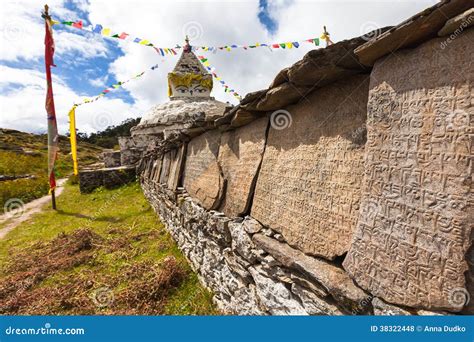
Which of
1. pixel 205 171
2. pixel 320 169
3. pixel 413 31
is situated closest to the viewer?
pixel 413 31

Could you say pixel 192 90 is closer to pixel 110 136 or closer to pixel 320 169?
pixel 320 169

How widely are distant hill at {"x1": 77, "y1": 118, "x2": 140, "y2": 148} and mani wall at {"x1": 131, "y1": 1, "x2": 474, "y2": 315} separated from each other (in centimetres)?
3999

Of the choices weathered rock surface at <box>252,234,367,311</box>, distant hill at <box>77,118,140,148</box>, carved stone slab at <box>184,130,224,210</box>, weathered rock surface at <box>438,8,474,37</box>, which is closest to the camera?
weathered rock surface at <box>438,8,474,37</box>

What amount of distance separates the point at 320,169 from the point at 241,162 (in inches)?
44.9

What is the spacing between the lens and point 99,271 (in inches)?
160

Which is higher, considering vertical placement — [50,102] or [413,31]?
[50,102]

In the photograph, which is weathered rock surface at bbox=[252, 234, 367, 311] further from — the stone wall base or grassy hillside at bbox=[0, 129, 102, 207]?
grassy hillside at bbox=[0, 129, 102, 207]

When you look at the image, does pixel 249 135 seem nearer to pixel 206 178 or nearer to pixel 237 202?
pixel 237 202

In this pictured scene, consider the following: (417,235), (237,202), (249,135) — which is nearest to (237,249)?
(237,202)

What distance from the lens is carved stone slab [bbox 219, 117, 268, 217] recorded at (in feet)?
8.02

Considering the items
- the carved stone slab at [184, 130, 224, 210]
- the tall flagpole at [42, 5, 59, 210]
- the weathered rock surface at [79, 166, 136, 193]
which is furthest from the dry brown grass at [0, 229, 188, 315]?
the weathered rock surface at [79, 166, 136, 193]

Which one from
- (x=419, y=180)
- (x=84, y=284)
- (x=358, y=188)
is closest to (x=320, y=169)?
(x=358, y=188)

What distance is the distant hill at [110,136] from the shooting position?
137 feet

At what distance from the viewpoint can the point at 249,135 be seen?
264 centimetres
